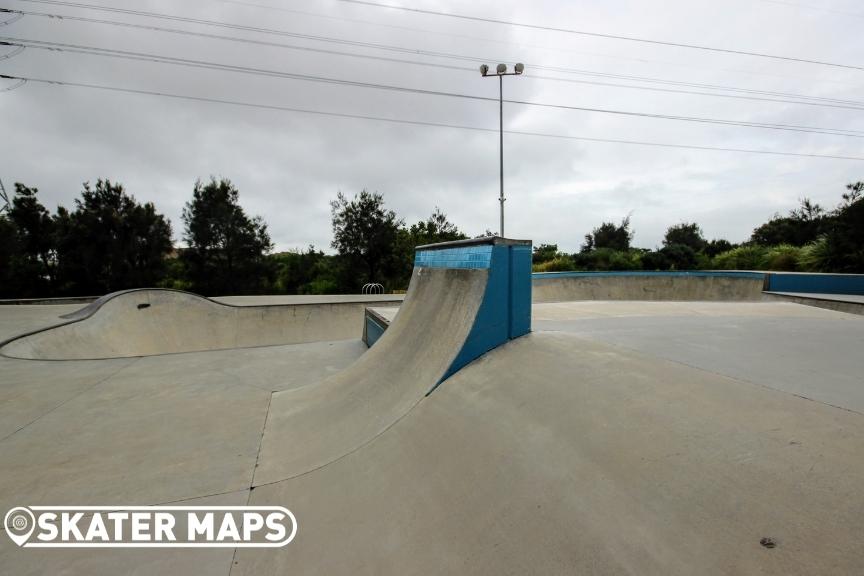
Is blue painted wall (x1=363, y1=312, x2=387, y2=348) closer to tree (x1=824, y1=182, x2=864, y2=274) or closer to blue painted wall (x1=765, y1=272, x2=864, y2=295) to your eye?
blue painted wall (x1=765, y1=272, x2=864, y2=295)

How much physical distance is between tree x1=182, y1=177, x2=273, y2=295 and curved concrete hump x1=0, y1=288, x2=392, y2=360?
649 inches

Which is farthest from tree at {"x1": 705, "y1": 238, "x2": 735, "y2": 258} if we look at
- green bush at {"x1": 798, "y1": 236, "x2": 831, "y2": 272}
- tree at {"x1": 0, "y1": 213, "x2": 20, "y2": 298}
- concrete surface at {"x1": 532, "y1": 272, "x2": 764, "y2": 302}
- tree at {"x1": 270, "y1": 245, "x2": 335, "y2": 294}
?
tree at {"x1": 0, "y1": 213, "x2": 20, "y2": 298}

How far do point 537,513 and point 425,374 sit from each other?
181cm

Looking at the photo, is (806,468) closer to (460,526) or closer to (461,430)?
(460,526)

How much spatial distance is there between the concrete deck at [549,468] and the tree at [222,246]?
2512cm

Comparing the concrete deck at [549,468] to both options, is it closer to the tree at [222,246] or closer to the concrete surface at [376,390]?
the concrete surface at [376,390]

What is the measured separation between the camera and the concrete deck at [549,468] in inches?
48.6

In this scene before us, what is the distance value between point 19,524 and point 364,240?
89.1 ft

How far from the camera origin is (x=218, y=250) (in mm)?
26453

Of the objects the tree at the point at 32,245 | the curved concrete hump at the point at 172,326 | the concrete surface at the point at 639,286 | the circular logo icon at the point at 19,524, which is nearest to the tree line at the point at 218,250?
the tree at the point at 32,245

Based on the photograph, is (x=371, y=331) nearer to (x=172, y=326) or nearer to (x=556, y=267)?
(x=172, y=326)

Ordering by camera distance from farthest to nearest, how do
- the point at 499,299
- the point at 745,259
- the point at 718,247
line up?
the point at 718,247 → the point at 745,259 → the point at 499,299

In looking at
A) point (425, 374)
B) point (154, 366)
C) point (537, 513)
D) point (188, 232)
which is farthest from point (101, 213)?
point (537, 513)

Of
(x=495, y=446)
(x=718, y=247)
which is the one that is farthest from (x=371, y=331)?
(x=718, y=247)
